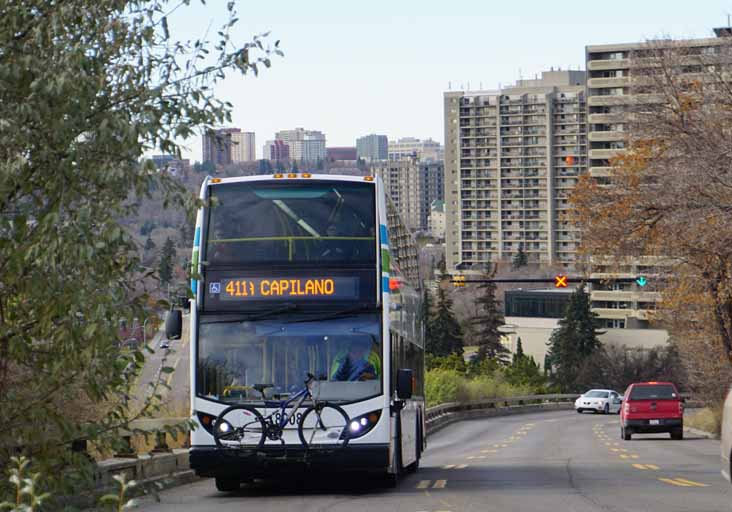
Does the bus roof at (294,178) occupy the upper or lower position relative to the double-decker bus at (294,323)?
upper

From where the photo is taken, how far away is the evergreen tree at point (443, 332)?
11462cm

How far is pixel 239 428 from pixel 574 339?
324 feet

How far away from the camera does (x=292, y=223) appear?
56.9 feet

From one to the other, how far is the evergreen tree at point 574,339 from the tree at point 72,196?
10156cm

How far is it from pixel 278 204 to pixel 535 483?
238 inches

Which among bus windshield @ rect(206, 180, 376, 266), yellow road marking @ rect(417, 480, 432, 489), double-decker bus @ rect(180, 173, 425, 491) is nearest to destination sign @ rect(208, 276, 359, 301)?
double-decker bus @ rect(180, 173, 425, 491)

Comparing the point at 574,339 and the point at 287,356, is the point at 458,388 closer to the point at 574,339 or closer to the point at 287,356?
the point at 574,339

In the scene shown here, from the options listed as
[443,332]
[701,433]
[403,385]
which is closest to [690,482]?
[403,385]

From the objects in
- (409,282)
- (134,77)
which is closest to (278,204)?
(409,282)

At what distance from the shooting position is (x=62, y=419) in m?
8.63

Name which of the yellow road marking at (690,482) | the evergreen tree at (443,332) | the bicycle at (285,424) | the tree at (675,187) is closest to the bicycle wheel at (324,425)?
the bicycle at (285,424)

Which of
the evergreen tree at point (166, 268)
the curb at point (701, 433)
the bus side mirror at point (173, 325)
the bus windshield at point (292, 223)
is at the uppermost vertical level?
the bus windshield at point (292, 223)

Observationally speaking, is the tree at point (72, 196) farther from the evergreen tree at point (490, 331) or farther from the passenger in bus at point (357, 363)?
the evergreen tree at point (490, 331)

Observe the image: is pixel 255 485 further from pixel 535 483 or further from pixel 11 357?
pixel 11 357
